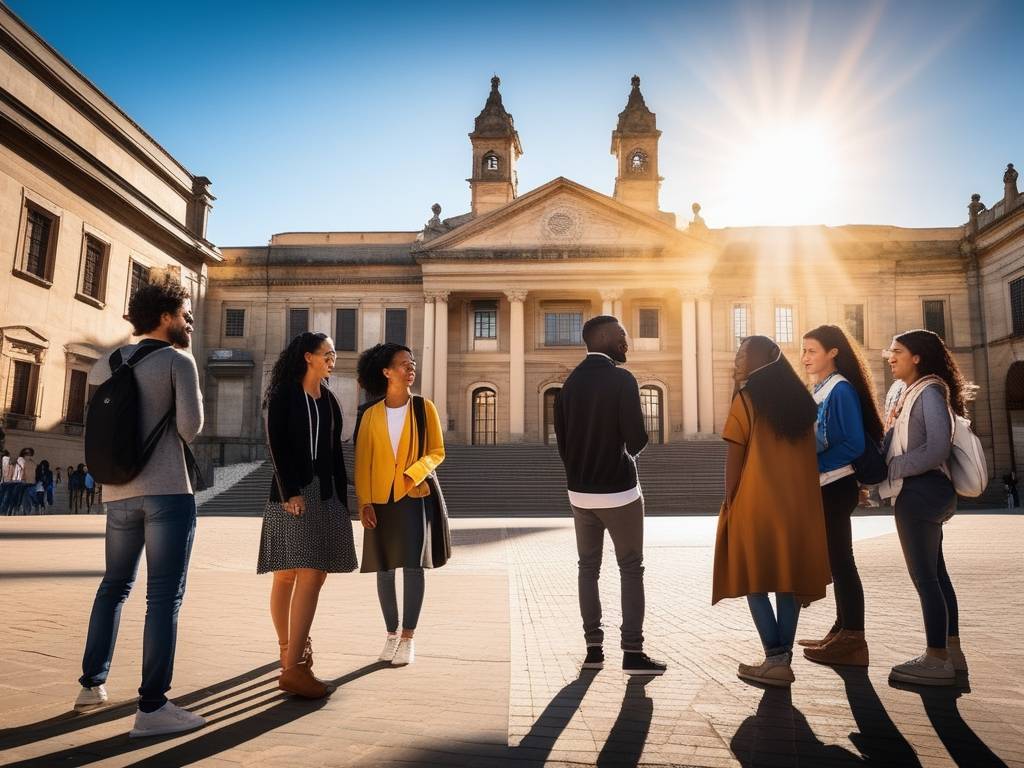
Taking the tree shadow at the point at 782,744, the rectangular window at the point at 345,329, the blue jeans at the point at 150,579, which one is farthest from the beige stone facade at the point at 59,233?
the tree shadow at the point at 782,744

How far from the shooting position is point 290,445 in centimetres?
400

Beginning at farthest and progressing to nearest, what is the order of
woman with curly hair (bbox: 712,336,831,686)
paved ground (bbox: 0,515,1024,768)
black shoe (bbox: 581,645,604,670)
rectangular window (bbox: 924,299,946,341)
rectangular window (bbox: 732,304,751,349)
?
rectangular window (bbox: 732,304,751,349), rectangular window (bbox: 924,299,946,341), black shoe (bbox: 581,645,604,670), woman with curly hair (bbox: 712,336,831,686), paved ground (bbox: 0,515,1024,768)

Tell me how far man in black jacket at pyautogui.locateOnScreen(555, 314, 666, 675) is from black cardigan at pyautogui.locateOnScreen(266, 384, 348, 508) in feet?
4.82

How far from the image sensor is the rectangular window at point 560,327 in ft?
118

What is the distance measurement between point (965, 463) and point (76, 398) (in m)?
→ 25.8

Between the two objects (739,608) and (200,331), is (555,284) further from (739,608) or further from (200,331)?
(739,608)

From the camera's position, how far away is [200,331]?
35656mm

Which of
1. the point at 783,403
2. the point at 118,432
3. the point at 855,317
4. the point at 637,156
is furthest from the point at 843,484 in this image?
the point at 637,156

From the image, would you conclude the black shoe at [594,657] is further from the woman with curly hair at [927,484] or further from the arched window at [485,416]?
the arched window at [485,416]

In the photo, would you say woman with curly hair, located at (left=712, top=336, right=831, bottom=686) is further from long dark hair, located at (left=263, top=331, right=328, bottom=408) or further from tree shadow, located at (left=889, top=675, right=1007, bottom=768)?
long dark hair, located at (left=263, top=331, right=328, bottom=408)

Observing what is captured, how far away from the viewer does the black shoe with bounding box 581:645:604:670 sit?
14.7ft

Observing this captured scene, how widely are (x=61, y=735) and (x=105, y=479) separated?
108cm

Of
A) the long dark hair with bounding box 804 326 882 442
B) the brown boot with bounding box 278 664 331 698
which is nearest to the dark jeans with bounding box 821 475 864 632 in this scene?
the long dark hair with bounding box 804 326 882 442

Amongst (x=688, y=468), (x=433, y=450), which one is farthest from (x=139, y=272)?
(x=433, y=450)
